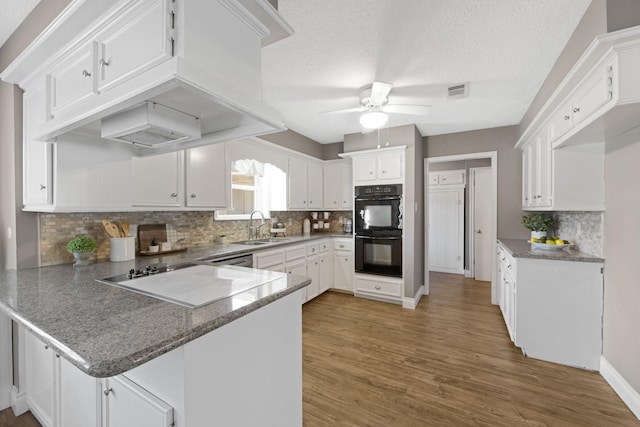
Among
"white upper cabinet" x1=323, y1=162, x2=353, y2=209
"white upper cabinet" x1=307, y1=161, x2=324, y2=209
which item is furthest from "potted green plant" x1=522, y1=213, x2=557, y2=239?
"white upper cabinet" x1=307, y1=161, x2=324, y2=209

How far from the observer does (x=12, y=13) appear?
155 centimetres

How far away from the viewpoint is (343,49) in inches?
76.4

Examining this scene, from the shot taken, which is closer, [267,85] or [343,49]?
[343,49]

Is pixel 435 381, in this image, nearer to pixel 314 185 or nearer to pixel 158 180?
pixel 158 180

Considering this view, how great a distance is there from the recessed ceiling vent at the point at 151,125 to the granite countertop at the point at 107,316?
78 centimetres

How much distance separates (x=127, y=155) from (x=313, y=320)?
2553mm

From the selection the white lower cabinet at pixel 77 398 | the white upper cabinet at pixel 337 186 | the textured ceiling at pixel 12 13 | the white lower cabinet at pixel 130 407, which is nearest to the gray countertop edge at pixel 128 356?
the white lower cabinet at pixel 130 407

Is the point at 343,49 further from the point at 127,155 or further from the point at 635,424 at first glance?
the point at 635,424

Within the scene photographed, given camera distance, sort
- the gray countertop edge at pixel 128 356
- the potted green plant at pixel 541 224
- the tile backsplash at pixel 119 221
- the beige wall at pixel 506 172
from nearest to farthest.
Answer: the gray countertop edge at pixel 128 356
the tile backsplash at pixel 119 221
the potted green plant at pixel 541 224
the beige wall at pixel 506 172

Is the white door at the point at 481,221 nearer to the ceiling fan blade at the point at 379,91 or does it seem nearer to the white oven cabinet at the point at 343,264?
the white oven cabinet at the point at 343,264

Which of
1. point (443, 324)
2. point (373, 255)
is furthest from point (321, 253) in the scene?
point (443, 324)

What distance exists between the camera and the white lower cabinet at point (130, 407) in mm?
873

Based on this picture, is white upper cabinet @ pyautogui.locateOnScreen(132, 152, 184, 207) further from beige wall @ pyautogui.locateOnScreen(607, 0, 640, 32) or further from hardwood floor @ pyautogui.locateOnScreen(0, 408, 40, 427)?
beige wall @ pyautogui.locateOnScreen(607, 0, 640, 32)

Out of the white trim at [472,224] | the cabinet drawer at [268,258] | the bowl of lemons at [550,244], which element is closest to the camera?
the bowl of lemons at [550,244]
